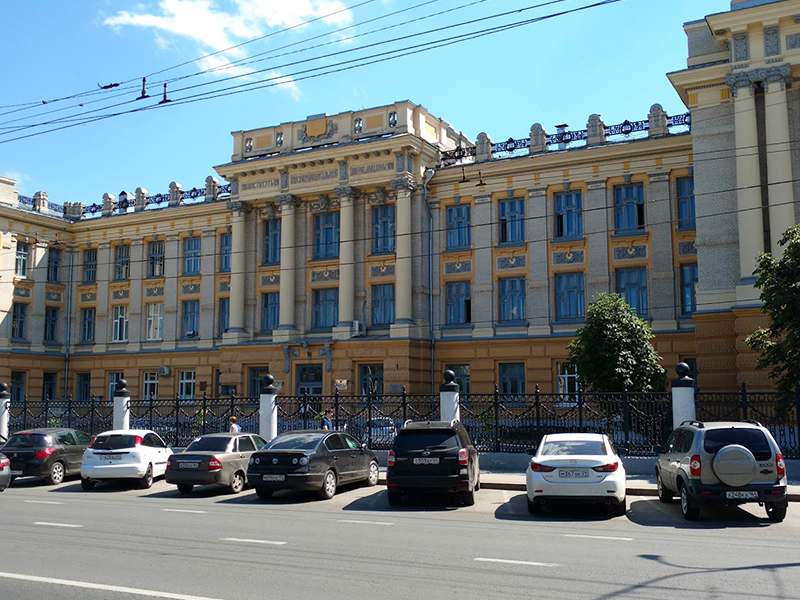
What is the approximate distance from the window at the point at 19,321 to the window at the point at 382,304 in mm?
21296

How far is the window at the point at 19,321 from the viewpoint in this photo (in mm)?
45125

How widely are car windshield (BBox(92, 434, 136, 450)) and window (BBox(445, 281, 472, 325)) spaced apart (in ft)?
66.3

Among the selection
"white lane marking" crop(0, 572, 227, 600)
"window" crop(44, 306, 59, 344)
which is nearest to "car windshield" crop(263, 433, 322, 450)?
"white lane marking" crop(0, 572, 227, 600)

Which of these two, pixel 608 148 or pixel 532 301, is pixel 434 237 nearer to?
pixel 532 301

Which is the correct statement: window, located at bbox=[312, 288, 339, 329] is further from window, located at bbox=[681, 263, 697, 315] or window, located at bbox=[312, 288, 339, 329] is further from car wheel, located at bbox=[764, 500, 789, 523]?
car wheel, located at bbox=[764, 500, 789, 523]

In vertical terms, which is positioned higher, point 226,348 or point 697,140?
point 697,140

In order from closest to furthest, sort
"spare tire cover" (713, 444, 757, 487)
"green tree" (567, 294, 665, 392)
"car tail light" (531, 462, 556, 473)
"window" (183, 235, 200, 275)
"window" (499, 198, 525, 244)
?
"spare tire cover" (713, 444, 757, 487), "car tail light" (531, 462, 556, 473), "green tree" (567, 294, 665, 392), "window" (499, 198, 525, 244), "window" (183, 235, 200, 275)

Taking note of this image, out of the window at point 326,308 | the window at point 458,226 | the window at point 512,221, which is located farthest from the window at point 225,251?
the window at point 512,221

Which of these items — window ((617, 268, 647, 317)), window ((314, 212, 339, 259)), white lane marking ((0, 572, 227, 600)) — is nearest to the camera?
white lane marking ((0, 572, 227, 600))

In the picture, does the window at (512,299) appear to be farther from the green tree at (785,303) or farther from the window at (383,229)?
the green tree at (785,303)

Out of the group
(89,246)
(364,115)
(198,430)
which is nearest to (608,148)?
(364,115)

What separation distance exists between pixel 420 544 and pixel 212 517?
16.1ft

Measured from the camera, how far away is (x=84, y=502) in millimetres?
16875

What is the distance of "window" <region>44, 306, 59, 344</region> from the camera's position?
4719 cm
